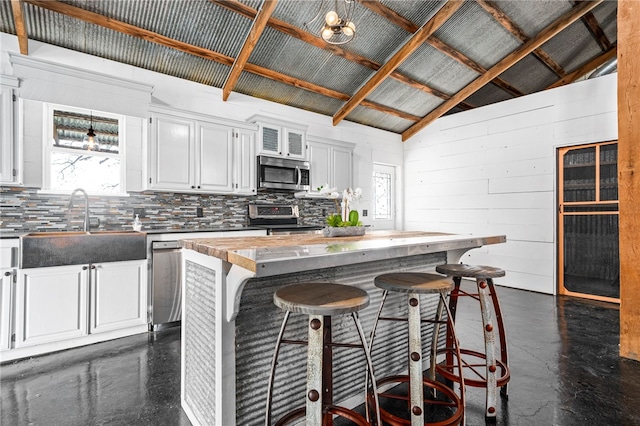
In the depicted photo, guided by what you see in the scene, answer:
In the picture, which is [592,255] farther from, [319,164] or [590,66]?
[319,164]

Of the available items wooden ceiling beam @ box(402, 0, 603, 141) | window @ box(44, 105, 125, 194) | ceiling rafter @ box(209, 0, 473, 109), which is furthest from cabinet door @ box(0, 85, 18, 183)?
wooden ceiling beam @ box(402, 0, 603, 141)

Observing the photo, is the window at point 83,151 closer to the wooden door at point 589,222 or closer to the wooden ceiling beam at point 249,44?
the wooden ceiling beam at point 249,44

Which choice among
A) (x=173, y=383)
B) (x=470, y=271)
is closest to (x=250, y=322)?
(x=173, y=383)

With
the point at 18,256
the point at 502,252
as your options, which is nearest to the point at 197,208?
the point at 18,256

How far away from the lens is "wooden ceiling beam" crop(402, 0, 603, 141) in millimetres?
4055

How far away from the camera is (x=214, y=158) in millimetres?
3857

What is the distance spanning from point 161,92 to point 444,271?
385 cm

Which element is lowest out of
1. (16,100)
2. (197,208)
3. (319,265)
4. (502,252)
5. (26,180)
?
(502,252)

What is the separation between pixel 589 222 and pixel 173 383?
212 inches

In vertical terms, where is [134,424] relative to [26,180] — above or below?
below

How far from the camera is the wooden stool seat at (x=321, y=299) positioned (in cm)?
112

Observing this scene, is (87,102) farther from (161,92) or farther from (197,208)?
(197,208)

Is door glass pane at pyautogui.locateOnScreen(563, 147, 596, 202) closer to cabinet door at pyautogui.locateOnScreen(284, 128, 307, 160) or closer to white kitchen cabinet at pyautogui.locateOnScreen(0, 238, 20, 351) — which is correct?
cabinet door at pyautogui.locateOnScreen(284, 128, 307, 160)

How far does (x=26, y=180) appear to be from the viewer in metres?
2.98
